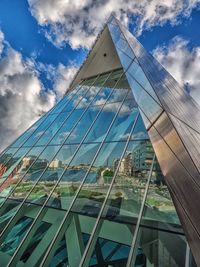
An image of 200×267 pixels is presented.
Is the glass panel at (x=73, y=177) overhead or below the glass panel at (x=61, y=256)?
overhead

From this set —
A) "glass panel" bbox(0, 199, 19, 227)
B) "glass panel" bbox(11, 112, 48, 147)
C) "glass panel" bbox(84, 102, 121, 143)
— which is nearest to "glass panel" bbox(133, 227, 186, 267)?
"glass panel" bbox(0, 199, 19, 227)

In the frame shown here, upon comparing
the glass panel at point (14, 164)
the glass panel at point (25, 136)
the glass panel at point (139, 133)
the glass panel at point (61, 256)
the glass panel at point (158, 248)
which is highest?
the glass panel at point (25, 136)

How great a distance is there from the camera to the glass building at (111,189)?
411 cm

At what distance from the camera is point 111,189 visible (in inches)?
246

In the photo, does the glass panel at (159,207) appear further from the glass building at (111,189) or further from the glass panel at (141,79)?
the glass panel at (141,79)

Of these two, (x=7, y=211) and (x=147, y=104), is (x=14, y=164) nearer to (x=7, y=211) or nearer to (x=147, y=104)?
(x=7, y=211)

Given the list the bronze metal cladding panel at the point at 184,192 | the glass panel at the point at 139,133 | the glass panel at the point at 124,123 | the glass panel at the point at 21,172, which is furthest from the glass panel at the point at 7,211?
the bronze metal cladding panel at the point at 184,192

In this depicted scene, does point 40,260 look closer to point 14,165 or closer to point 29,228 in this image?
point 29,228

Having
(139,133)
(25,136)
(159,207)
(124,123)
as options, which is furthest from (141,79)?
(25,136)

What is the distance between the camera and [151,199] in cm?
531

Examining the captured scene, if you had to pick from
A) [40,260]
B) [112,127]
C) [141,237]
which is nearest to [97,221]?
[141,237]

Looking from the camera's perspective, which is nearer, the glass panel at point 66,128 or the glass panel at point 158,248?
the glass panel at point 158,248

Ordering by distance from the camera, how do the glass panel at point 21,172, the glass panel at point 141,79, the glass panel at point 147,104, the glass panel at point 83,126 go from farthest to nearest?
the glass panel at point 83,126, the glass panel at point 21,172, the glass panel at point 141,79, the glass panel at point 147,104

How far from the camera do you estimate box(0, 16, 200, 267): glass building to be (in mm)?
4109
